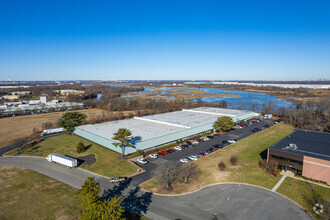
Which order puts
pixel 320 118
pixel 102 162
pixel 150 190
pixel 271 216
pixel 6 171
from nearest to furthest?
1. pixel 271 216
2. pixel 150 190
3. pixel 6 171
4. pixel 102 162
5. pixel 320 118

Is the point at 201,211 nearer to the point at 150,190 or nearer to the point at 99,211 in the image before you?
the point at 150,190

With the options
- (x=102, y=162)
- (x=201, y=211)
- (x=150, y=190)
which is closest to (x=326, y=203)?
(x=201, y=211)

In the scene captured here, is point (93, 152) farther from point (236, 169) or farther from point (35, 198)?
point (236, 169)

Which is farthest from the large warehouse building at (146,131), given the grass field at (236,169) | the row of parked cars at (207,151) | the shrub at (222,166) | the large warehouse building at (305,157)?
the large warehouse building at (305,157)

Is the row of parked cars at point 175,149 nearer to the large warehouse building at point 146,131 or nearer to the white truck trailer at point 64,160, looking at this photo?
the large warehouse building at point 146,131

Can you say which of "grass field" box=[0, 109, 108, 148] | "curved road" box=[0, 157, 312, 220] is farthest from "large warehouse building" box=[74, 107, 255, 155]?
"grass field" box=[0, 109, 108, 148]

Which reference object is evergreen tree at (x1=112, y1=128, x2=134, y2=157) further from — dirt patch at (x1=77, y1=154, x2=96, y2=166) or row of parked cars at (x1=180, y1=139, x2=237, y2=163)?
row of parked cars at (x1=180, y1=139, x2=237, y2=163)
